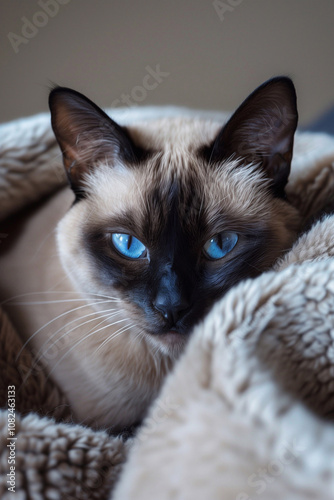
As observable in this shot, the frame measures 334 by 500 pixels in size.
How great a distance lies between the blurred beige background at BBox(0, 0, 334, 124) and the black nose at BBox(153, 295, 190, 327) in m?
1.11

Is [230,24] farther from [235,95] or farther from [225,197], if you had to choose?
[225,197]

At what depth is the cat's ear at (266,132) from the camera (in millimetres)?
810

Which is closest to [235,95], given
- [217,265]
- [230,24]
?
[230,24]

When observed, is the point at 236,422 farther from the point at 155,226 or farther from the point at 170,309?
the point at 155,226

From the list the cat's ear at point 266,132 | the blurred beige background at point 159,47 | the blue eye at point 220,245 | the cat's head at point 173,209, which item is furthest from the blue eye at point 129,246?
the blurred beige background at point 159,47

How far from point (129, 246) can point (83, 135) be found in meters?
0.24

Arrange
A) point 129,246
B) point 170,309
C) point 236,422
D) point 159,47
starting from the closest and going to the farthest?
point 236,422
point 170,309
point 129,246
point 159,47

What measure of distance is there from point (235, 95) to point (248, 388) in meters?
1.72

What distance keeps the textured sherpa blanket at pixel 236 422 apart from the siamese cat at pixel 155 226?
0.38ft

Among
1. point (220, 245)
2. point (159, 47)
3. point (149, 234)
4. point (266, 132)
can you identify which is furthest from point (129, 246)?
point (159, 47)

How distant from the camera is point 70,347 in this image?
3.17 ft

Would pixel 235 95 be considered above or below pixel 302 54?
below

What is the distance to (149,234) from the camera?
2.70 ft

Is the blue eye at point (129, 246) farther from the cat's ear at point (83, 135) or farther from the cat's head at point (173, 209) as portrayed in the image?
the cat's ear at point (83, 135)
